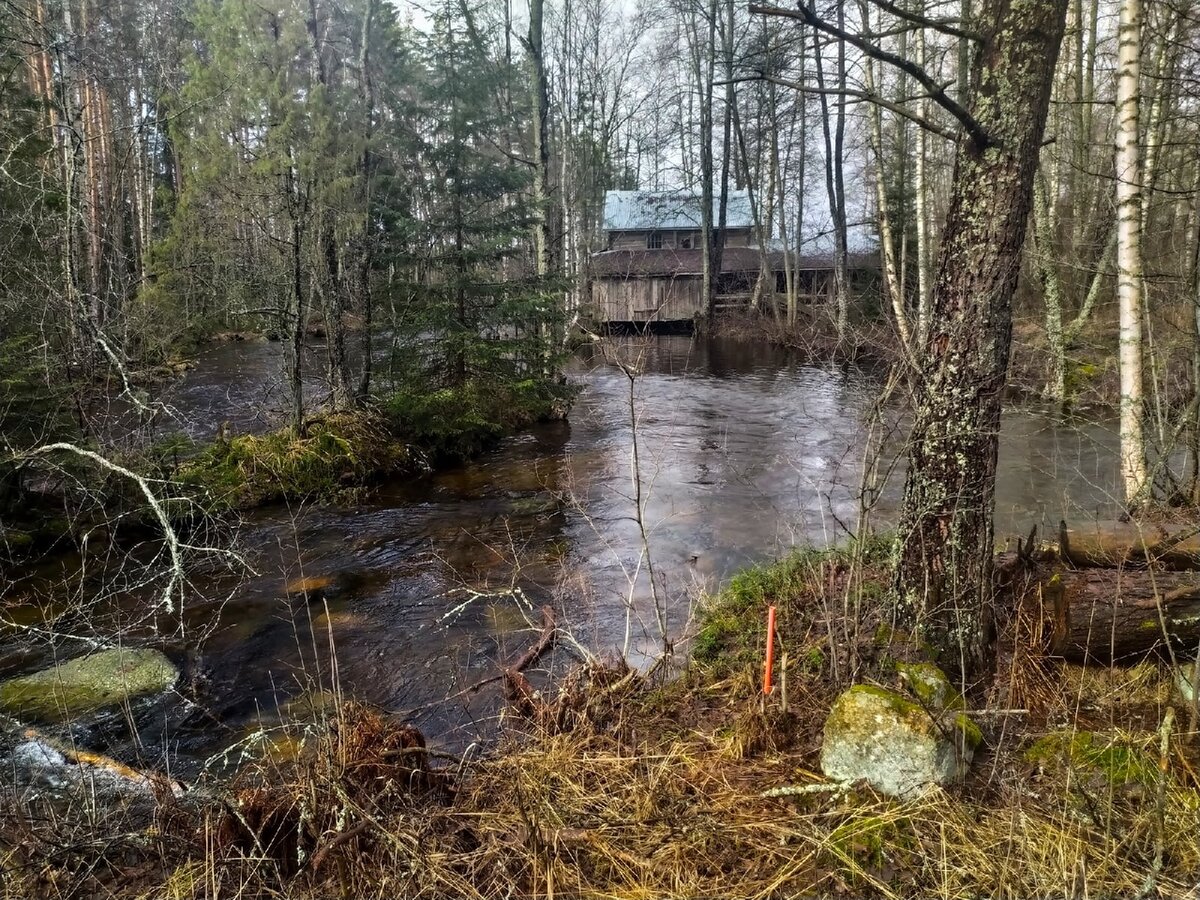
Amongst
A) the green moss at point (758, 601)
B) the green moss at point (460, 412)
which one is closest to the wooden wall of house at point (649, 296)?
the green moss at point (460, 412)

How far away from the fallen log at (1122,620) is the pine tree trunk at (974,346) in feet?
1.39

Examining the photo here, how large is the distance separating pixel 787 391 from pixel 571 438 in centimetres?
611

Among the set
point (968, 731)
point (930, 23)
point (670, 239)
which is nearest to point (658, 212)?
point (670, 239)

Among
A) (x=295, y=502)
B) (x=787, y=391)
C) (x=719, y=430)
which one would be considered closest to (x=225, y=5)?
(x=295, y=502)

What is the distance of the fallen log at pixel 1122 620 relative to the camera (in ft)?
13.0

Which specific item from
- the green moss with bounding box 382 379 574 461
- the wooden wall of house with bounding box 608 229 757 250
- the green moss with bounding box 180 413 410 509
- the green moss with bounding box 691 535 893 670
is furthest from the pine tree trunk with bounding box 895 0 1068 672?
the wooden wall of house with bounding box 608 229 757 250

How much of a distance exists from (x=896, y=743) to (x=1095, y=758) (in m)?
0.85

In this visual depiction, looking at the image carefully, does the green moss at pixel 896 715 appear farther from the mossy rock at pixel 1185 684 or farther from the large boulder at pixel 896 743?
the mossy rock at pixel 1185 684

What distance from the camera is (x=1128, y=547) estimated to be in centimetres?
463

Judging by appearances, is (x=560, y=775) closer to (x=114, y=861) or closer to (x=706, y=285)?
(x=114, y=861)

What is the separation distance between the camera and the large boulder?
124 inches

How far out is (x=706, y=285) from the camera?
28234 mm

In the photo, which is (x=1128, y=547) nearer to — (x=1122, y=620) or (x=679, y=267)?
(x=1122, y=620)

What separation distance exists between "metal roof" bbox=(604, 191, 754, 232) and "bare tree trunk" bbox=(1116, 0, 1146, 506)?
80.5 ft
